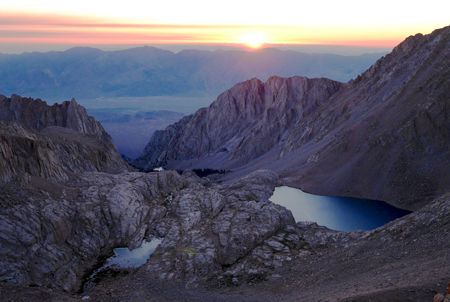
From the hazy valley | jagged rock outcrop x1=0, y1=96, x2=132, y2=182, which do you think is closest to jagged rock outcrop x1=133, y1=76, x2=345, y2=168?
the hazy valley

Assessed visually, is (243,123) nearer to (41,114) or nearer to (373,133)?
(41,114)

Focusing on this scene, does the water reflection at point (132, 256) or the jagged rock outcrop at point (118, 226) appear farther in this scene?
the water reflection at point (132, 256)

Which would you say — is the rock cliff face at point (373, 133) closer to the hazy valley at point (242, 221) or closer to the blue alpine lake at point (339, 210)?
the hazy valley at point (242, 221)

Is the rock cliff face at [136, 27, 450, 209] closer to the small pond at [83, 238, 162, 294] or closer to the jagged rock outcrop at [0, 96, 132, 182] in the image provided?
the jagged rock outcrop at [0, 96, 132, 182]

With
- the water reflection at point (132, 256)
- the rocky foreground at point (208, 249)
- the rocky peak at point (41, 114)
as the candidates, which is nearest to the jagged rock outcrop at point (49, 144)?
the rocky peak at point (41, 114)

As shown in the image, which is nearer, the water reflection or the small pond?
the small pond

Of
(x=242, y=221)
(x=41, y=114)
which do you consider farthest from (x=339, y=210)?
(x=41, y=114)
